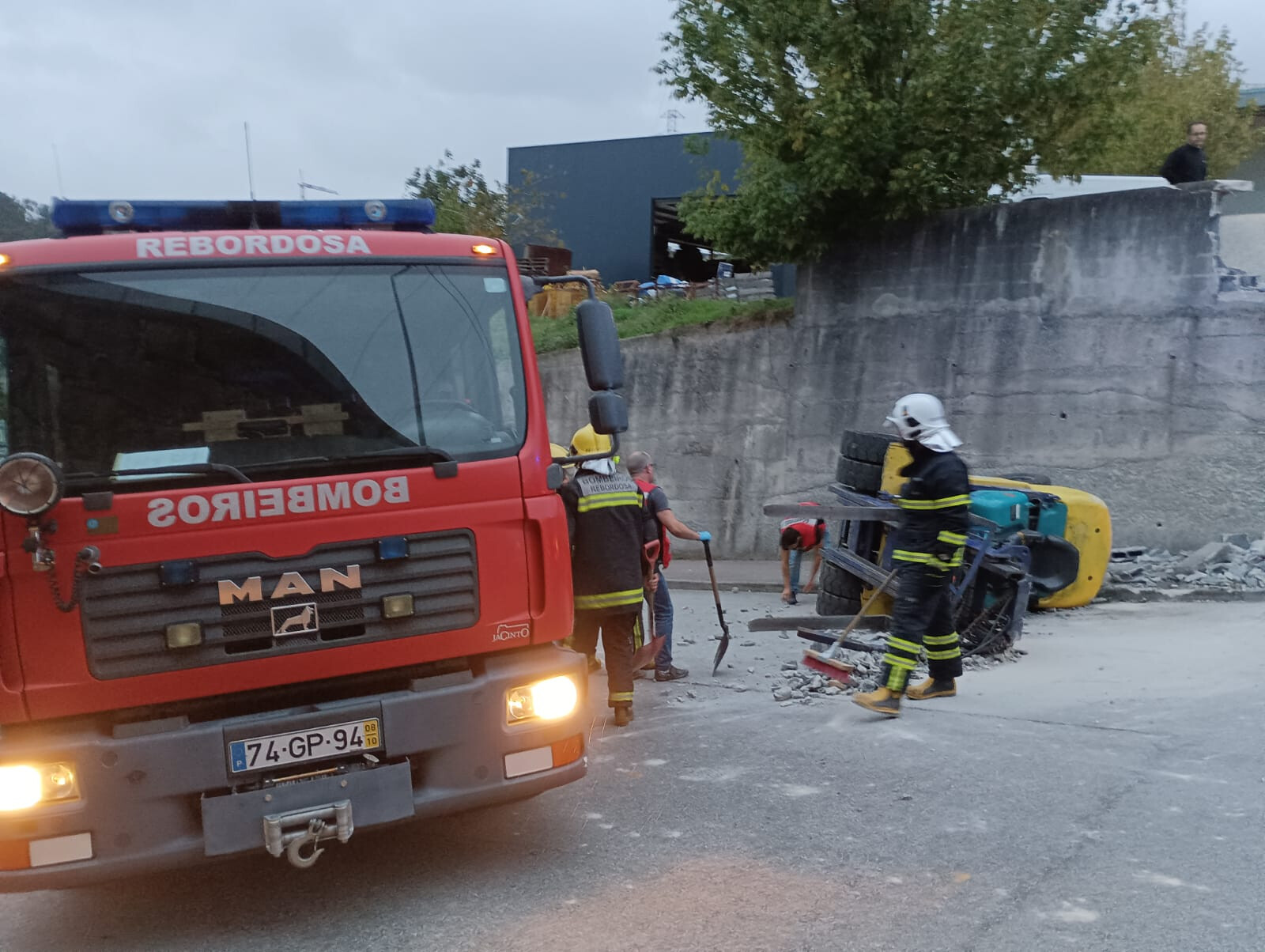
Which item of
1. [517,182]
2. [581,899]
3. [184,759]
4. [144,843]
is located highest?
[517,182]

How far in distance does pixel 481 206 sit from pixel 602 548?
17.5 metres

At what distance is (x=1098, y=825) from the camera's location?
4.51 metres

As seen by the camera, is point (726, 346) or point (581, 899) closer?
point (581, 899)

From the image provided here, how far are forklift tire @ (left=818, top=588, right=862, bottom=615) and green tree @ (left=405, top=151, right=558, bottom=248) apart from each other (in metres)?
13.5

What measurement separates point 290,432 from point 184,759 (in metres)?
1.19

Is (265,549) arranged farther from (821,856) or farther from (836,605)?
(836,605)

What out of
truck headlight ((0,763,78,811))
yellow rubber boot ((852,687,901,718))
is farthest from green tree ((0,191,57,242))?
yellow rubber boot ((852,687,901,718))

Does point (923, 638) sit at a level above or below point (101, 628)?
below

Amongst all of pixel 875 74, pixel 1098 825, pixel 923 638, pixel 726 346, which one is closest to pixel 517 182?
pixel 726 346

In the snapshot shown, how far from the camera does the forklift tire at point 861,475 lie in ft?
27.9

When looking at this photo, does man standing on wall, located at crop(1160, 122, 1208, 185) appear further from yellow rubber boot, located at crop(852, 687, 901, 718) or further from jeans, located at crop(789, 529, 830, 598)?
yellow rubber boot, located at crop(852, 687, 901, 718)

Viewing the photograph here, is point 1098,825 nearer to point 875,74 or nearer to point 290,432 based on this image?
point 290,432

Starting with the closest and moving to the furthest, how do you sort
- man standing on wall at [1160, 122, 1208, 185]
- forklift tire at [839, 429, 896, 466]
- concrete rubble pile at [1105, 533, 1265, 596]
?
forklift tire at [839, 429, 896, 466], concrete rubble pile at [1105, 533, 1265, 596], man standing on wall at [1160, 122, 1208, 185]

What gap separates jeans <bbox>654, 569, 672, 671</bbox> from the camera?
7.45m
